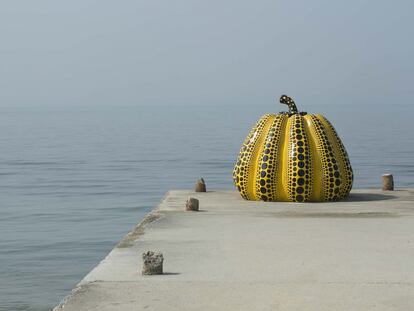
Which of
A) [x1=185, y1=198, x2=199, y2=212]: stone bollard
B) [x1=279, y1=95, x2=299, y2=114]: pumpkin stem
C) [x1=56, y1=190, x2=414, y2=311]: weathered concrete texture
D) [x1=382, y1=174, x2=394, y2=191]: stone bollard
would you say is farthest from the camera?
[x1=382, y1=174, x2=394, y2=191]: stone bollard

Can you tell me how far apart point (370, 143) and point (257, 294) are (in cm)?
→ 4593

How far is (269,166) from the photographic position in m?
16.8

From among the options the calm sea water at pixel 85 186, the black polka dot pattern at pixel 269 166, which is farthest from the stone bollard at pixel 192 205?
the calm sea water at pixel 85 186

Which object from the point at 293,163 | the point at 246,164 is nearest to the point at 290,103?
the point at 246,164

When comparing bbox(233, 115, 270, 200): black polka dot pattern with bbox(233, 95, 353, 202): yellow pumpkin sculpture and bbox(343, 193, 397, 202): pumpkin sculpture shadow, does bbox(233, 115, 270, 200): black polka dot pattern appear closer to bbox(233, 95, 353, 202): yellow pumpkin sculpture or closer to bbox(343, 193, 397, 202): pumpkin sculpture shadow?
bbox(233, 95, 353, 202): yellow pumpkin sculpture

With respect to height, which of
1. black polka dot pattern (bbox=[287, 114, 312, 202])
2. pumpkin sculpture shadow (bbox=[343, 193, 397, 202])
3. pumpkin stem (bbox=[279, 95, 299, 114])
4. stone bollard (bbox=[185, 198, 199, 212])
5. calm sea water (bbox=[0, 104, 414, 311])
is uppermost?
pumpkin stem (bbox=[279, 95, 299, 114])

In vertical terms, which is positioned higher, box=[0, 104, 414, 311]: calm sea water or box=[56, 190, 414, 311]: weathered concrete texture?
box=[56, 190, 414, 311]: weathered concrete texture

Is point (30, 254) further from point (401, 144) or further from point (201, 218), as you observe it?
point (401, 144)

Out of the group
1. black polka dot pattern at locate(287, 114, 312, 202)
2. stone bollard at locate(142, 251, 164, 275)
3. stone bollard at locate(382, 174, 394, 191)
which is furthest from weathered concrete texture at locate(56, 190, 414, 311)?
stone bollard at locate(382, 174, 394, 191)

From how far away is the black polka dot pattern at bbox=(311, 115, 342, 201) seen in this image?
55.3 feet

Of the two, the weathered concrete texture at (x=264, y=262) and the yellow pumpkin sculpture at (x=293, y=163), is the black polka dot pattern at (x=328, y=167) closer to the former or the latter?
the yellow pumpkin sculpture at (x=293, y=163)

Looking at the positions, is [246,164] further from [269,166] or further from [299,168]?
[299,168]

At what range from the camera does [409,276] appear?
10.4 metres

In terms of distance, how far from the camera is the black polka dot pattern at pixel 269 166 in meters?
16.8
